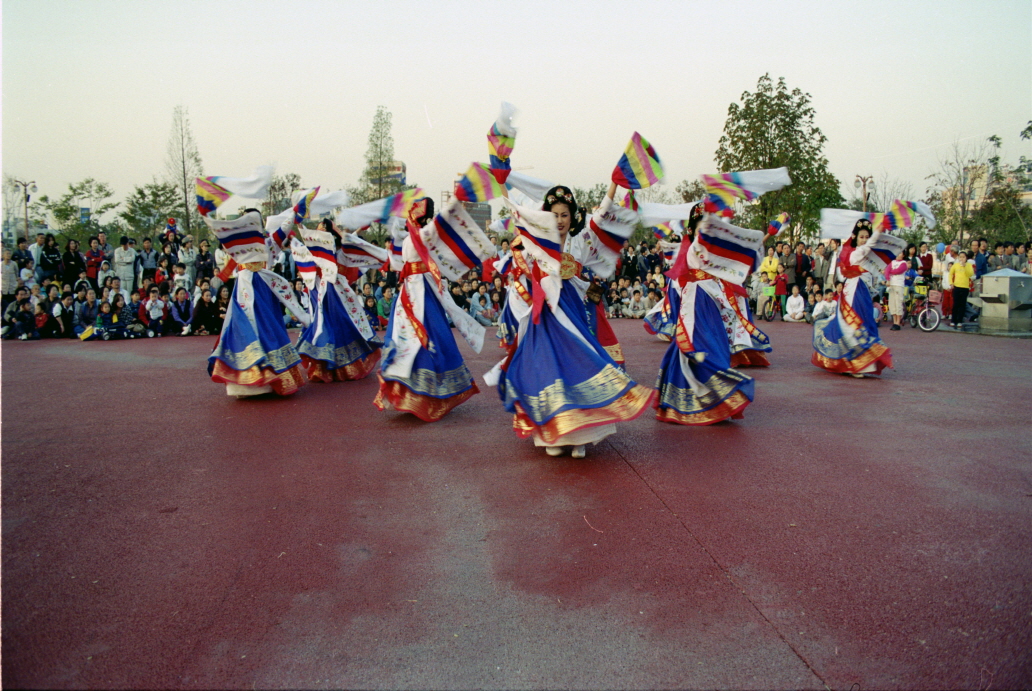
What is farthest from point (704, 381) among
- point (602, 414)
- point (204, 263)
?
point (204, 263)

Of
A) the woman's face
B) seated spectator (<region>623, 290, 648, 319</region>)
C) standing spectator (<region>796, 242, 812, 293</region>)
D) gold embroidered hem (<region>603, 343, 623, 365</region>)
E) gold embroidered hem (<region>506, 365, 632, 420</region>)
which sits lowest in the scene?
seated spectator (<region>623, 290, 648, 319</region>)

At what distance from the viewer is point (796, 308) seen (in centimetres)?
1452

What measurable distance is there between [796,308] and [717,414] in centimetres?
1039

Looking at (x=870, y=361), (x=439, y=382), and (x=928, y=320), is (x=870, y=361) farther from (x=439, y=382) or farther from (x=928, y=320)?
(x=928, y=320)

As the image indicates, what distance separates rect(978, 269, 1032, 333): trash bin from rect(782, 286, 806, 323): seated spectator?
3.15 m

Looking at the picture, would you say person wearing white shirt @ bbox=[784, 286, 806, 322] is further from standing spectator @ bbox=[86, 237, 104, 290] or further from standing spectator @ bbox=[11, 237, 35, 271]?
standing spectator @ bbox=[11, 237, 35, 271]

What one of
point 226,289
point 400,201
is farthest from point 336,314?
point 226,289

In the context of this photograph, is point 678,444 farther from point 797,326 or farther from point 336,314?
point 797,326

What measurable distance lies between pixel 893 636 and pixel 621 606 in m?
0.90

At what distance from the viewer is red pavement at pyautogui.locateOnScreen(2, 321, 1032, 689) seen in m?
2.22

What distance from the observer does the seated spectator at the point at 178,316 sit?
13000 mm

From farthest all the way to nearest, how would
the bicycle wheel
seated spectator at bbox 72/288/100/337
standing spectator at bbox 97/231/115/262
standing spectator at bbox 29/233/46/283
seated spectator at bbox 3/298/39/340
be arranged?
standing spectator at bbox 97/231/115/262 < standing spectator at bbox 29/233/46/283 < the bicycle wheel < seated spectator at bbox 72/288/100/337 < seated spectator at bbox 3/298/39/340

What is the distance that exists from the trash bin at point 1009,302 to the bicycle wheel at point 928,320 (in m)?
0.74

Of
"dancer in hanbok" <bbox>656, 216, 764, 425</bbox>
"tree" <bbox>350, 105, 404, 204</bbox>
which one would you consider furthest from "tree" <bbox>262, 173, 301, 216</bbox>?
"dancer in hanbok" <bbox>656, 216, 764, 425</bbox>
